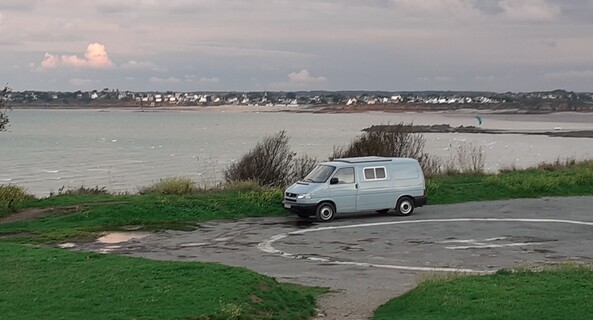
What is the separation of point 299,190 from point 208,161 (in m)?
36.9

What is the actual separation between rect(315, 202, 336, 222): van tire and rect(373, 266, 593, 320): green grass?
37.3ft

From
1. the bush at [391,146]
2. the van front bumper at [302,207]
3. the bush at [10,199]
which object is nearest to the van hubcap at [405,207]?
the van front bumper at [302,207]

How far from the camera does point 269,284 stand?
43.7 ft

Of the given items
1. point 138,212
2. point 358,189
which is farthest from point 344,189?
point 138,212

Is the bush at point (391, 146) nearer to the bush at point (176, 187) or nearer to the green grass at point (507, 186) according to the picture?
the green grass at point (507, 186)

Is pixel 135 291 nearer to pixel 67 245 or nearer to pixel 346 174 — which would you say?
pixel 67 245

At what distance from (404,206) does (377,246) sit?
5673 mm

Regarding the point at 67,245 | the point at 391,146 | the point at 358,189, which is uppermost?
the point at 391,146

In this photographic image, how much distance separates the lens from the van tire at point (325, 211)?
25.1 m

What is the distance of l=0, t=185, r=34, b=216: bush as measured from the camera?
1000 inches

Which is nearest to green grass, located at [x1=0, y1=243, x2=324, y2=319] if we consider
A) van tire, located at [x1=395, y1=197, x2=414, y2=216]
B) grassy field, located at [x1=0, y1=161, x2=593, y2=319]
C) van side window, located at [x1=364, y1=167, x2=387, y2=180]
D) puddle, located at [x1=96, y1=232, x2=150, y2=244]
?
grassy field, located at [x1=0, y1=161, x2=593, y2=319]

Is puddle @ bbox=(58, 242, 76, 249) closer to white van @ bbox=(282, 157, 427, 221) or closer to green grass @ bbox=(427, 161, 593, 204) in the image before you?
white van @ bbox=(282, 157, 427, 221)

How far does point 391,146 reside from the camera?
124 ft

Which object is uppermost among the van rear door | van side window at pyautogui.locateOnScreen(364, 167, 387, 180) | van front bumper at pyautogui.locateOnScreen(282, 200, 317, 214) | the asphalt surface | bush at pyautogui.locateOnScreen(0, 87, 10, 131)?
bush at pyautogui.locateOnScreen(0, 87, 10, 131)
